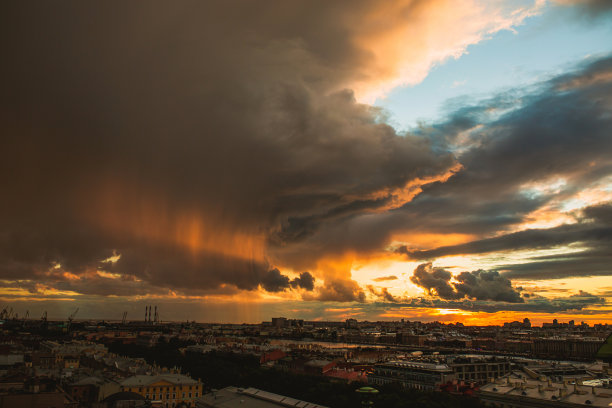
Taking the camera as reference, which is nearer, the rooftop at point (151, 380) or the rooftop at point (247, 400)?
the rooftop at point (247, 400)

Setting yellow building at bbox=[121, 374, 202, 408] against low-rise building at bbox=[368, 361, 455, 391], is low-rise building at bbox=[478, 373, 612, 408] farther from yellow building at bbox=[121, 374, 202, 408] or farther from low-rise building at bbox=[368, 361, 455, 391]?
yellow building at bbox=[121, 374, 202, 408]

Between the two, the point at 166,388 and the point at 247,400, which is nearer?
the point at 247,400

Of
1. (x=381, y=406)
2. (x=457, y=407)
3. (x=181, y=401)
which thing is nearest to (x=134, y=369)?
(x=181, y=401)

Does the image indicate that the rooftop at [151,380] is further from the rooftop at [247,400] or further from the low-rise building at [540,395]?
the low-rise building at [540,395]

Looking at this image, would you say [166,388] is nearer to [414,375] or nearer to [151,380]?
[151,380]

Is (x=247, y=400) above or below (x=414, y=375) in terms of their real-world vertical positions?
above

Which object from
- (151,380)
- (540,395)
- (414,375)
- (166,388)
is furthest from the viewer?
(414,375)

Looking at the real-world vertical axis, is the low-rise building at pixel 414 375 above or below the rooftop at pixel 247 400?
below

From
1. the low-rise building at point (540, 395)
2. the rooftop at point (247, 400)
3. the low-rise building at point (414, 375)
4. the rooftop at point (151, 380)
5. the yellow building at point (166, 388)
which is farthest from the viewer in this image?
the low-rise building at point (414, 375)

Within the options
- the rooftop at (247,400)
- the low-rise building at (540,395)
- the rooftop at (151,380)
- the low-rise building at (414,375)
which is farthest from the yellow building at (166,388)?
the low-rise building at (540,395)

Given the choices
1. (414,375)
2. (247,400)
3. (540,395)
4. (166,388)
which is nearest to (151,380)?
(166,388)
